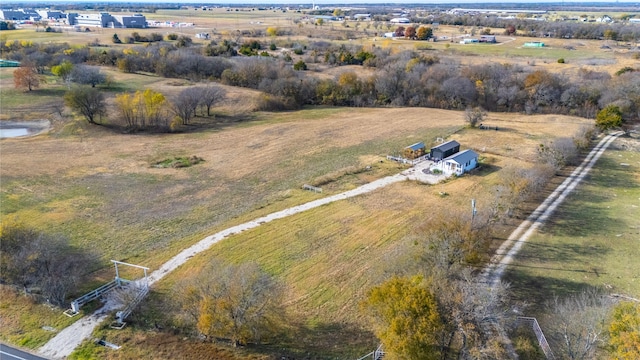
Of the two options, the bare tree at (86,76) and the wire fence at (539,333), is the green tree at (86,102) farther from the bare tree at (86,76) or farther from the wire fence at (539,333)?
the wire fence at (539,333)

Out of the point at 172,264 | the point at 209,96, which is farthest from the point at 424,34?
the point at 172,264

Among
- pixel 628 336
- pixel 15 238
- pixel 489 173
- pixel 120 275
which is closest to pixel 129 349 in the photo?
pixel 120 275

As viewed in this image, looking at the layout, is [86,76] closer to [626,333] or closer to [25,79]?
[25,79]

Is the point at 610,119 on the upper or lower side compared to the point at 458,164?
upper

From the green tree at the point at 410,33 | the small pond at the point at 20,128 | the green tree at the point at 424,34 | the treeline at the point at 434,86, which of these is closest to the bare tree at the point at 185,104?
the treeline at the point at 434,86

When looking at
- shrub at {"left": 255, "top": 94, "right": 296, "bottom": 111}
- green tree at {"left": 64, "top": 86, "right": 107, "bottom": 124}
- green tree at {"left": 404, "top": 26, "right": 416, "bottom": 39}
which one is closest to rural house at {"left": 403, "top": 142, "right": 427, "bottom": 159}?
shrub at {"left": 255, "top": 94, "right": 296, "bottom": 111}

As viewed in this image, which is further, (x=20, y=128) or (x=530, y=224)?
(x=20, y=128)
